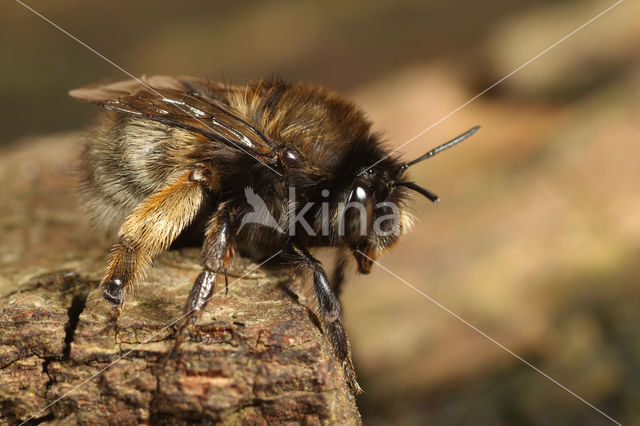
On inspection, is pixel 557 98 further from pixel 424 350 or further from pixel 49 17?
pixel 49 17

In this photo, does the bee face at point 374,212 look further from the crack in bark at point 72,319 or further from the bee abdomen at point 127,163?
the crack in bark at point 72,319

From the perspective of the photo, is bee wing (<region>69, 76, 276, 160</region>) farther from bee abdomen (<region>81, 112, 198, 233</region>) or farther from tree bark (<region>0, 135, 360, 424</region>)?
tree bark (<region>0, 135, 360, 424</region>)

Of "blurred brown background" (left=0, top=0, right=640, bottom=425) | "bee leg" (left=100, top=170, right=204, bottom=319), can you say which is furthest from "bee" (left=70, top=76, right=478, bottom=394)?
"blurred brown background" (left=0, top=0, right=640, bottom=425)

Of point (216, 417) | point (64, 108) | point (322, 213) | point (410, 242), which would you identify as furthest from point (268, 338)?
point (64, 108)

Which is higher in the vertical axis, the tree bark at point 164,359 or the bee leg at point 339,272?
the bee leg at point 339,272

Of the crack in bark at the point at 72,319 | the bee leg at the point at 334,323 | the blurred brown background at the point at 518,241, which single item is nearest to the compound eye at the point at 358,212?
the bee leg at the point at 334,323

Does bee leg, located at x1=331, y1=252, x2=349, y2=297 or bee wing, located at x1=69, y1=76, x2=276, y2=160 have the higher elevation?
bee wing, located at x1=69, y1=76, x2=276, y2=160

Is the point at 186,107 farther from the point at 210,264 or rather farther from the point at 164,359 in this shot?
the point at 164,359
